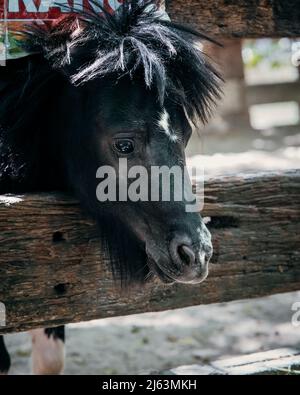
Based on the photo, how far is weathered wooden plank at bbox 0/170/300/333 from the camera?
7.06ft

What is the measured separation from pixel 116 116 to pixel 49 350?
156cm

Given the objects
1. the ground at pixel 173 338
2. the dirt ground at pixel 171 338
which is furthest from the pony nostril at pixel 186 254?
the dirt ground at pixel 171 338

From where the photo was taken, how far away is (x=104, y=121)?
217cm

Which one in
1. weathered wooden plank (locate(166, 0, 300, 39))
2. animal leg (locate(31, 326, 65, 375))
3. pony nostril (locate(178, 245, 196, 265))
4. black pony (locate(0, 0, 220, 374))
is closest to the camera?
pony nostril (locate(178, 245, 196, 265))

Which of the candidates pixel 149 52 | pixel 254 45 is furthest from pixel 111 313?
pixel 254 45

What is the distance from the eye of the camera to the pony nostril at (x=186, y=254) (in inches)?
76.3

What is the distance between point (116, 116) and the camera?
214 centimetres

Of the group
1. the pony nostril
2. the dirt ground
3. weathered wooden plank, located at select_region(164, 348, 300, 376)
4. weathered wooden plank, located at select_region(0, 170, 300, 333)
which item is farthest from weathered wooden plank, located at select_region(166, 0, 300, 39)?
the dirt ground

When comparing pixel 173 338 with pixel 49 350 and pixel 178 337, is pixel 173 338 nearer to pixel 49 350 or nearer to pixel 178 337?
pixel 178 337

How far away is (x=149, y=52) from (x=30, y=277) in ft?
2.68

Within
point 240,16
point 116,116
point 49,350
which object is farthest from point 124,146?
point 49,350

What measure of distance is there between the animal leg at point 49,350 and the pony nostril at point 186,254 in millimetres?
1469

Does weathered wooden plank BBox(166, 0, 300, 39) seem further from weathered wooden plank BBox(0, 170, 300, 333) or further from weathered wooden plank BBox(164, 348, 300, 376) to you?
weathered wooden plank BBox(164, 348, 300, 376)

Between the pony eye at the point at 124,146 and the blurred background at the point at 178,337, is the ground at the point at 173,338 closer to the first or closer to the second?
the blurred background at the point at 178,337
